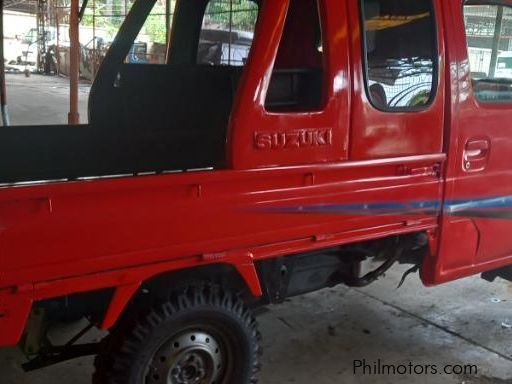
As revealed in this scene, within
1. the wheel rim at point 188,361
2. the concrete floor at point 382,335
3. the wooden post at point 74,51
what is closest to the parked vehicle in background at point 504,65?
the concrete floor at point 382,335

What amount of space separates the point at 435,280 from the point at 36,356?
6.45ft

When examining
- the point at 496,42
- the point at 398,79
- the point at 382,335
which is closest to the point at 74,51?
the point at 382,335

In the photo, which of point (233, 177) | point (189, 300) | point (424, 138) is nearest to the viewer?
point (233, 177)

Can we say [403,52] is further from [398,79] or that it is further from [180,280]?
[180,280]

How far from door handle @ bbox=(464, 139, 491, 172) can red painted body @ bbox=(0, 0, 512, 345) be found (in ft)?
0.11

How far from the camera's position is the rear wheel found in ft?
7.55

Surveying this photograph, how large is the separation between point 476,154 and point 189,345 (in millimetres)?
1724

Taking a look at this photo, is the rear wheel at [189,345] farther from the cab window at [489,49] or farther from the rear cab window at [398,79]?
the cab window at [489,49]

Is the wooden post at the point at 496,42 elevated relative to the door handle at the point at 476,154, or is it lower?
elevated

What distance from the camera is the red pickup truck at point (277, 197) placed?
2016mm

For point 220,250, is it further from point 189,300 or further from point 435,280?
point 435,280

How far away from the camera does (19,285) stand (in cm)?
189

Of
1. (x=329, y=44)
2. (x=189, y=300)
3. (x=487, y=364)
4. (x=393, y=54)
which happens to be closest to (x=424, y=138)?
(x=393, y=54)

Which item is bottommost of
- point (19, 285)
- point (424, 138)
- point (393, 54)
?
point (19, 285)
